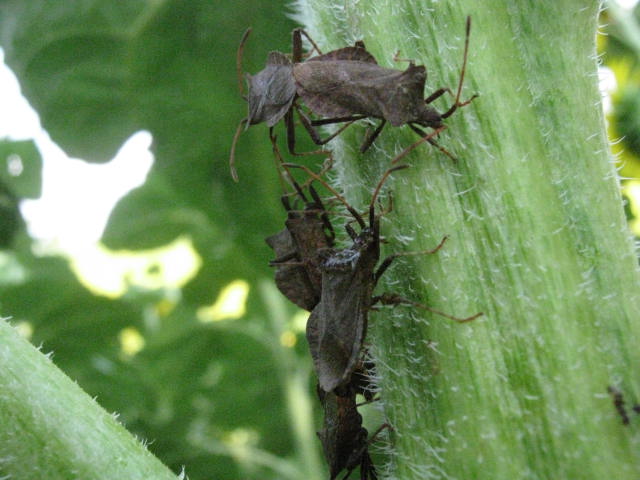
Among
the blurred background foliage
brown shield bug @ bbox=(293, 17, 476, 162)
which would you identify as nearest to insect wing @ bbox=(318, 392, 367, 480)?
brown shield bug @ bbox=(293, 17, 476, 162)

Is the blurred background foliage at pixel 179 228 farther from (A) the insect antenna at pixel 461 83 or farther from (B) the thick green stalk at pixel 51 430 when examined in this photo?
(B) the thick green stalk at pixel 51 430

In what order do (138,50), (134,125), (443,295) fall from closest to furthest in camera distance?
(443,295) → (138,50) → (134,125)

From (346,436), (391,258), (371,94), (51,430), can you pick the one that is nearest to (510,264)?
(391,258)

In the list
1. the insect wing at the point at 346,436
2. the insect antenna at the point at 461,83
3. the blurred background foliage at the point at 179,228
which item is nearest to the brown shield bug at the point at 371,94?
the insect antenna at the point at 461,83

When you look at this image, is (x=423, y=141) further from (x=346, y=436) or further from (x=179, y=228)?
(x=179, y=228)

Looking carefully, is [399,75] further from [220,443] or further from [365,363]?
[220,443]

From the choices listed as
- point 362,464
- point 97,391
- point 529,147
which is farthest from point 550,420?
point 97,391
